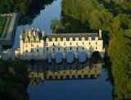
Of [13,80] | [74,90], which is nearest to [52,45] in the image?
[74,90]

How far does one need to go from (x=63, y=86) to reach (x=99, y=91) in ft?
4.26

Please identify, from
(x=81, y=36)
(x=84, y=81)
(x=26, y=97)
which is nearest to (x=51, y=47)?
(x=81, y=36)

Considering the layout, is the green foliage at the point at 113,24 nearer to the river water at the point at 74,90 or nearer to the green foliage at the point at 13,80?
the river water at the point at 74,90

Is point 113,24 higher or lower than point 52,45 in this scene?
higher

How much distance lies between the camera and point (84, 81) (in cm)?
2661

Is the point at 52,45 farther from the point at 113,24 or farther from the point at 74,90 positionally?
the point at 74,90

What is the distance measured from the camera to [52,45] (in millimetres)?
29234

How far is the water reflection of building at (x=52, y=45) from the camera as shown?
28.9 metres

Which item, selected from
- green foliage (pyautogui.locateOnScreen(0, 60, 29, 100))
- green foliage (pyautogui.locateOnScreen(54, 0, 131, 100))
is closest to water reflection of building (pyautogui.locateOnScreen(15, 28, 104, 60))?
green foliage (pyautogui.locateOnScreen(54, 0, 131, 100))

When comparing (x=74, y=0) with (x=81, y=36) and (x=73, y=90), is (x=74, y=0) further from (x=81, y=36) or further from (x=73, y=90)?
(x=73, y=90)

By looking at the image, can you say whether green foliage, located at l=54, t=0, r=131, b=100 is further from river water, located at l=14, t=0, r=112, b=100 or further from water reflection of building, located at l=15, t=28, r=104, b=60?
water reflection of building, located at l=15, t=28, r=104, b=60

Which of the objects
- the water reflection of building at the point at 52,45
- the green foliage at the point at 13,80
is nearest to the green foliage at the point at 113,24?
the water reflection of building at the point at 52,45

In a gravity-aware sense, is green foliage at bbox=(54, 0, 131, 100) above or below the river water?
above

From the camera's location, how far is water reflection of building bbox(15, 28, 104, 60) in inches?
1139
